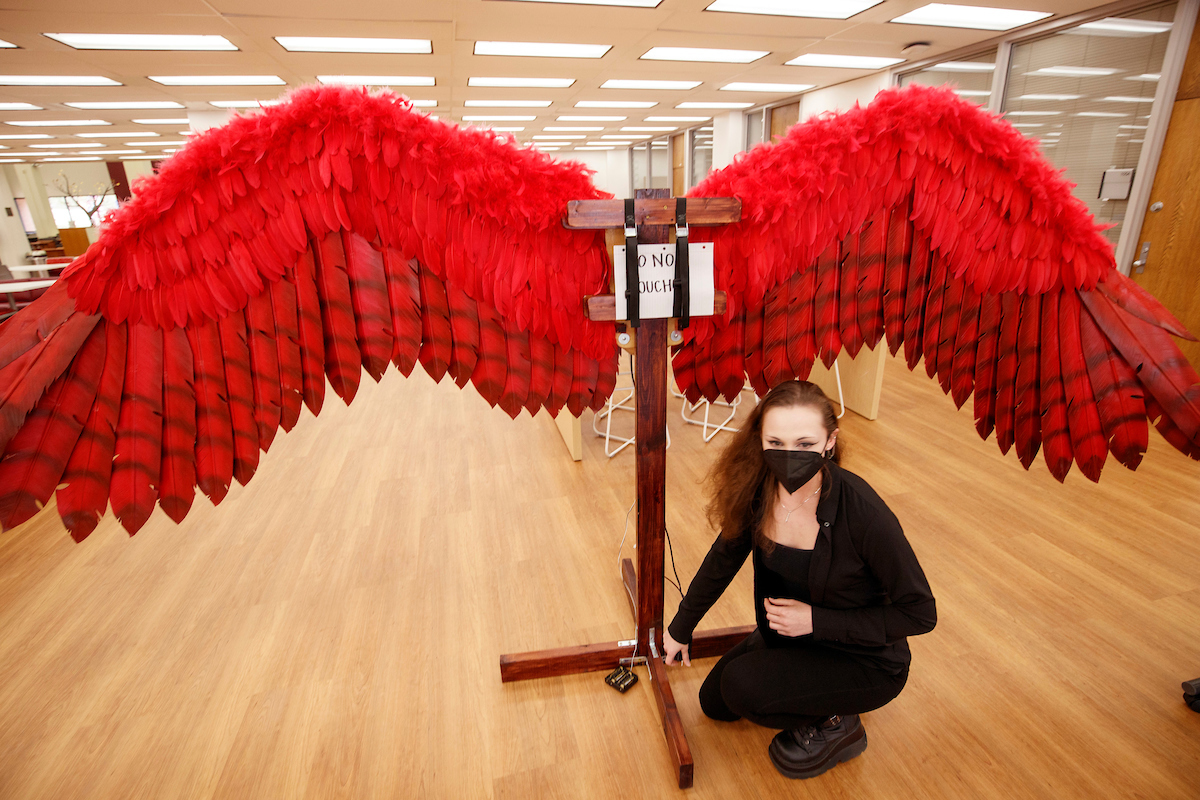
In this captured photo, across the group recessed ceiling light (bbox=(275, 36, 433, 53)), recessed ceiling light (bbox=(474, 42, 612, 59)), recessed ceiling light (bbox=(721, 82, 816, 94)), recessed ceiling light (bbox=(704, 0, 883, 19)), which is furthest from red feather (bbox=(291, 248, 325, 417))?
recessed ceiling light (bbox=(721, 82, 816, 94))

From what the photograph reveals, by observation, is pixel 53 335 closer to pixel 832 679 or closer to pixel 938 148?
pixel 938 148

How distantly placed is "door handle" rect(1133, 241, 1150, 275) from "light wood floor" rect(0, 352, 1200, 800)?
1.56 metres

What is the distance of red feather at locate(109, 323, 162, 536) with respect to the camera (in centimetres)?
89

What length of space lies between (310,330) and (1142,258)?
500 cm

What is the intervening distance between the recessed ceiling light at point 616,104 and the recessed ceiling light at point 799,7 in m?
3.85

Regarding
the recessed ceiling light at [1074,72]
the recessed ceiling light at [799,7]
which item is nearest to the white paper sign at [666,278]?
the recessed ceiling light at [799,7]

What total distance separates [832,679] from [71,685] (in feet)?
7.29

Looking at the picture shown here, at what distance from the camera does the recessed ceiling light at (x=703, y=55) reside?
5051 mm

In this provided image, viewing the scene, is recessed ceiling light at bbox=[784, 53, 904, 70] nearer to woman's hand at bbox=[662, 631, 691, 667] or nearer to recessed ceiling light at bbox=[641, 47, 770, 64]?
recessed ceiling light at bbox=[641, 47, 770, 64]

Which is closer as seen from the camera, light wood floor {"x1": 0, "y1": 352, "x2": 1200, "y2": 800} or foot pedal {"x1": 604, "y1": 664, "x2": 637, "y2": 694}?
light wood floor {"x1": 0, "y1": 352, "x2": 1200, "y2": 800}

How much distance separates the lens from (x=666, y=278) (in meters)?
1.11

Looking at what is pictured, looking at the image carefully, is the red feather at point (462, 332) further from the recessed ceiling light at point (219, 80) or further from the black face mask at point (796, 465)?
the recessed ceiling light at point (219, 80)

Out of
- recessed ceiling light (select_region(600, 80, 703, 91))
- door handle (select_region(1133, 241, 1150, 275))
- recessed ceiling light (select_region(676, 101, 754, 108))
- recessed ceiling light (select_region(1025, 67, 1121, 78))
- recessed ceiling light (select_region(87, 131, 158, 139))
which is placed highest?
recessed ceiling light (select_region(676, 101, 754, 108))

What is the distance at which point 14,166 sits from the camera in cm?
1335
